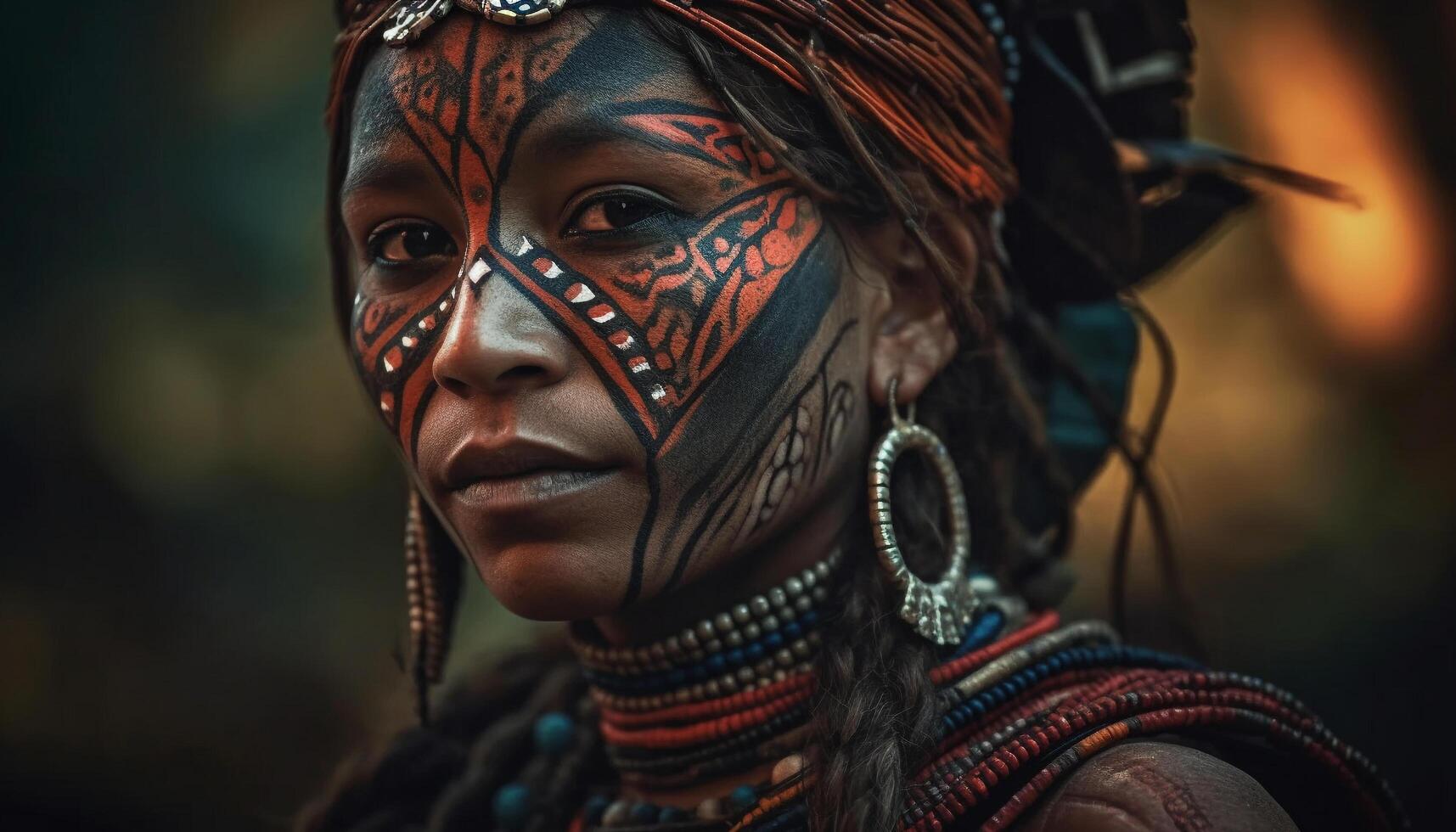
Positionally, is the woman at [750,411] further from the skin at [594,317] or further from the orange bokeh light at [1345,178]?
the orange bokeh light at [1345,178]

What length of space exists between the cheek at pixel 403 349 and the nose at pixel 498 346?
0.07m

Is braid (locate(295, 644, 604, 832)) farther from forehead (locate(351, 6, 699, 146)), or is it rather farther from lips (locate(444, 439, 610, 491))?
forehead (locate(351, 6, 699, 146))

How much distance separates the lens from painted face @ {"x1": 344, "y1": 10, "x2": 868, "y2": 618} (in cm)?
154

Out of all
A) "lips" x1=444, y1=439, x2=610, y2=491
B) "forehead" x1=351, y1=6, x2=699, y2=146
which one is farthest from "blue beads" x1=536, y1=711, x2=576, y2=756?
"forehead" x1=351, y1=6, x2=699, y2=146

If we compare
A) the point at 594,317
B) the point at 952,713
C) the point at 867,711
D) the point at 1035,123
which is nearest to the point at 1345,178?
the point at 1035,123

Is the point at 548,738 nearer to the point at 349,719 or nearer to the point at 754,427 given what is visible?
the point at 754,427

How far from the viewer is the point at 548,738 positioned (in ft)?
6.94

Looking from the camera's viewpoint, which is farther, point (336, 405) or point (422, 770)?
point (336, 405)

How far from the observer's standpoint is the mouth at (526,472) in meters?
→ 1.52

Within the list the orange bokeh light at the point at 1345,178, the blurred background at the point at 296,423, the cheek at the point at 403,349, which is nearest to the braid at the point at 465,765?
the cheek at the point at 403,349

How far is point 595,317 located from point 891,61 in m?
0.57

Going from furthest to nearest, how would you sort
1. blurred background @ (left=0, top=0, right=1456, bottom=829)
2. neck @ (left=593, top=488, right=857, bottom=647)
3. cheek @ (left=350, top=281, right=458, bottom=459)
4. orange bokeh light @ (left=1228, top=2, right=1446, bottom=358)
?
blurred background @ (left=0, top=0, right=1456, bottom=829) → orange bokeh light @ (left=1228, top=2, right=1446, bottom=358) → neck @ (left=593, top=488, right=857, bottom=647) → cheek @ (left=350, top=281, right=458, bottom=459)

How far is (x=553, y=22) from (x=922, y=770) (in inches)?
42.4

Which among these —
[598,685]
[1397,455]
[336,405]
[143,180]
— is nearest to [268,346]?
[336,405]
